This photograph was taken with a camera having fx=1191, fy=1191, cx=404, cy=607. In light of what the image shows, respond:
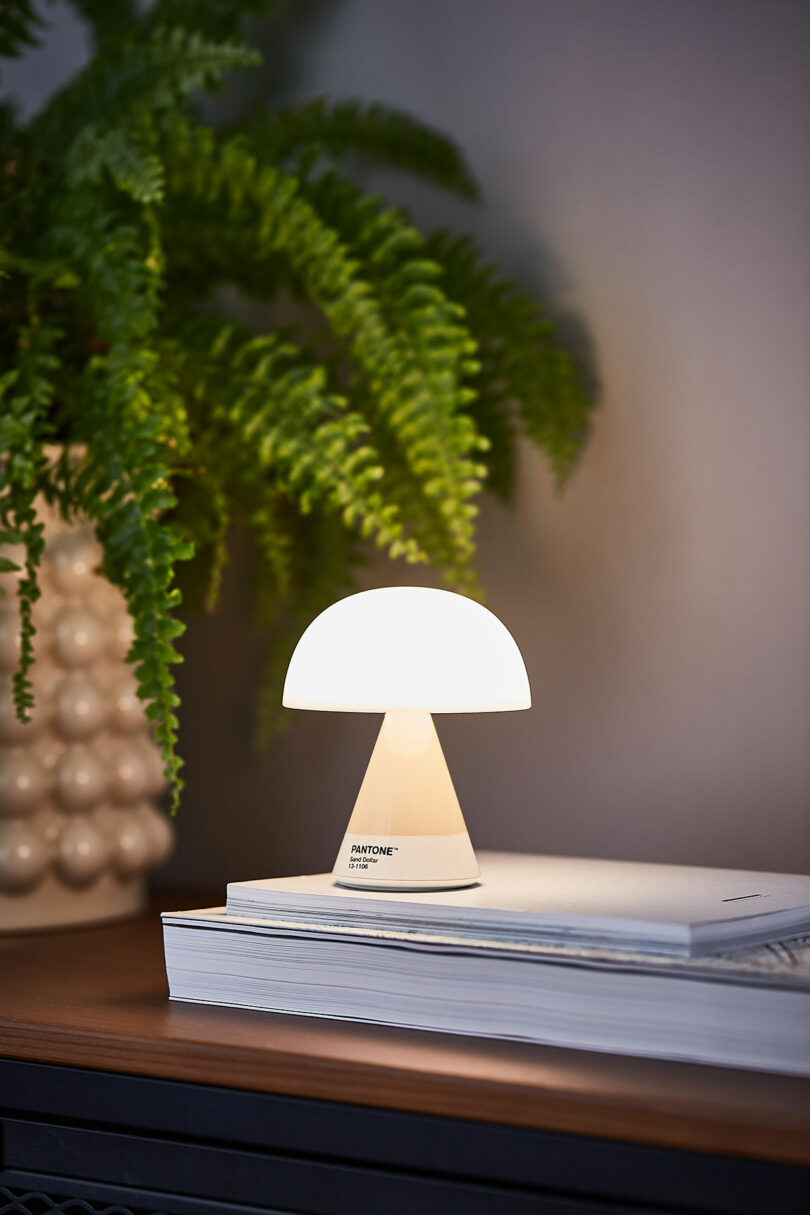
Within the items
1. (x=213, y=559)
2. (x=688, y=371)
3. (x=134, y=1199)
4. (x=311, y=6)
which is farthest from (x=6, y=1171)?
(x=311, y=6)

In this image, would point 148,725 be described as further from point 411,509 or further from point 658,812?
point 658,812

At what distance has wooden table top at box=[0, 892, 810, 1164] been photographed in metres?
0.52

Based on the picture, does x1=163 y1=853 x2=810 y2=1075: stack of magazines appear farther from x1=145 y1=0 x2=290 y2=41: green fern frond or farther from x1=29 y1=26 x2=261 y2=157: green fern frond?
x1=145 y1=0 x2=290 y2=41: green fern frond

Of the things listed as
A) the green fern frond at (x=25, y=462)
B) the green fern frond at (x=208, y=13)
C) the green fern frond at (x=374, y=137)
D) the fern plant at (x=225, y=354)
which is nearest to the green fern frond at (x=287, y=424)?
the fern plant at (x=225, y=354)

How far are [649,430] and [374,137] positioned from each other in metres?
0.39

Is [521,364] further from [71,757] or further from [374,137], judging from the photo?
[71,757]

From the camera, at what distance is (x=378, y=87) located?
123cm

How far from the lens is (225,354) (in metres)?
1.04

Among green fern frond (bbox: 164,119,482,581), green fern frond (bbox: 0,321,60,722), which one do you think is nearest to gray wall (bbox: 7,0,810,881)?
green fern frond (bbox: 164,119,482,581)

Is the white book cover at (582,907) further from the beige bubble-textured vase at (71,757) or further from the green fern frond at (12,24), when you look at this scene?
the green fern frond at (12,24)

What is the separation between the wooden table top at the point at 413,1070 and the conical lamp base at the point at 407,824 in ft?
0.37

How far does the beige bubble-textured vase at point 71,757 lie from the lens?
1.00 meters

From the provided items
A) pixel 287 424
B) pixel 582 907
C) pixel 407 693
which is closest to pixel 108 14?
pixel 287 424

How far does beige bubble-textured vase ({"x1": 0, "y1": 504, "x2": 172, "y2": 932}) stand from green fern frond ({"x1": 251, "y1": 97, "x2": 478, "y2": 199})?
0.44m
